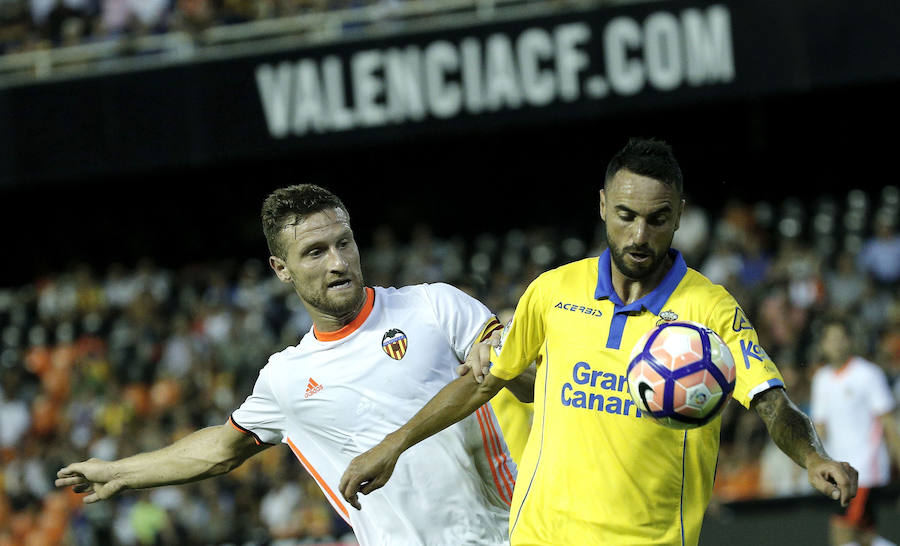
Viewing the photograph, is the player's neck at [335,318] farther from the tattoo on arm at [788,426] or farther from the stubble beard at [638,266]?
the tattoo on arm at [788,426]

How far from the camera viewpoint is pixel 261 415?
192 inches

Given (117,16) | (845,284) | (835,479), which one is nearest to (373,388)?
(835,479)

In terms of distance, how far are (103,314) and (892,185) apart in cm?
969

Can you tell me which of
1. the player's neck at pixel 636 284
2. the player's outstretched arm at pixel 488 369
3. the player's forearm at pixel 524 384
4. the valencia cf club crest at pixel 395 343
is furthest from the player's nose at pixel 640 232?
the valencia cf club crest at pixel 395 343

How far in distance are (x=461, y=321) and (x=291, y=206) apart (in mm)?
756

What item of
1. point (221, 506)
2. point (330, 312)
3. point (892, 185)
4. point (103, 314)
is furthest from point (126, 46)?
point (330, 312)

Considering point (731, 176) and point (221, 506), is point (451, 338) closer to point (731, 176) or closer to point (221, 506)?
point (221, 506)

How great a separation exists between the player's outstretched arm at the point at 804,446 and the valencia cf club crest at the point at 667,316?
1.17ft

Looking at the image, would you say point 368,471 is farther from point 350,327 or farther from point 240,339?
point 240,339

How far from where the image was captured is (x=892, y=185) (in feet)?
48.9

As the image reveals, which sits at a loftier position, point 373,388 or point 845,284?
point 373,388

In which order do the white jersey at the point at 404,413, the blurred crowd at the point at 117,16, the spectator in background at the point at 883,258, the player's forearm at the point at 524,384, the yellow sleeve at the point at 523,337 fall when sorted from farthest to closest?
the blurred crowd at the point at 117,16 → the spectator in background at the point at 883,258 → the white jersey at the point at 404,413 → the player's forearm at the point at 524,384 → the yellow sleeve at the point at 523,337

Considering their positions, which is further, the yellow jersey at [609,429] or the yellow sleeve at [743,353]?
the yellow jersey at [609,429]

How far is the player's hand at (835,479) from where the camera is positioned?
10.8 feet
